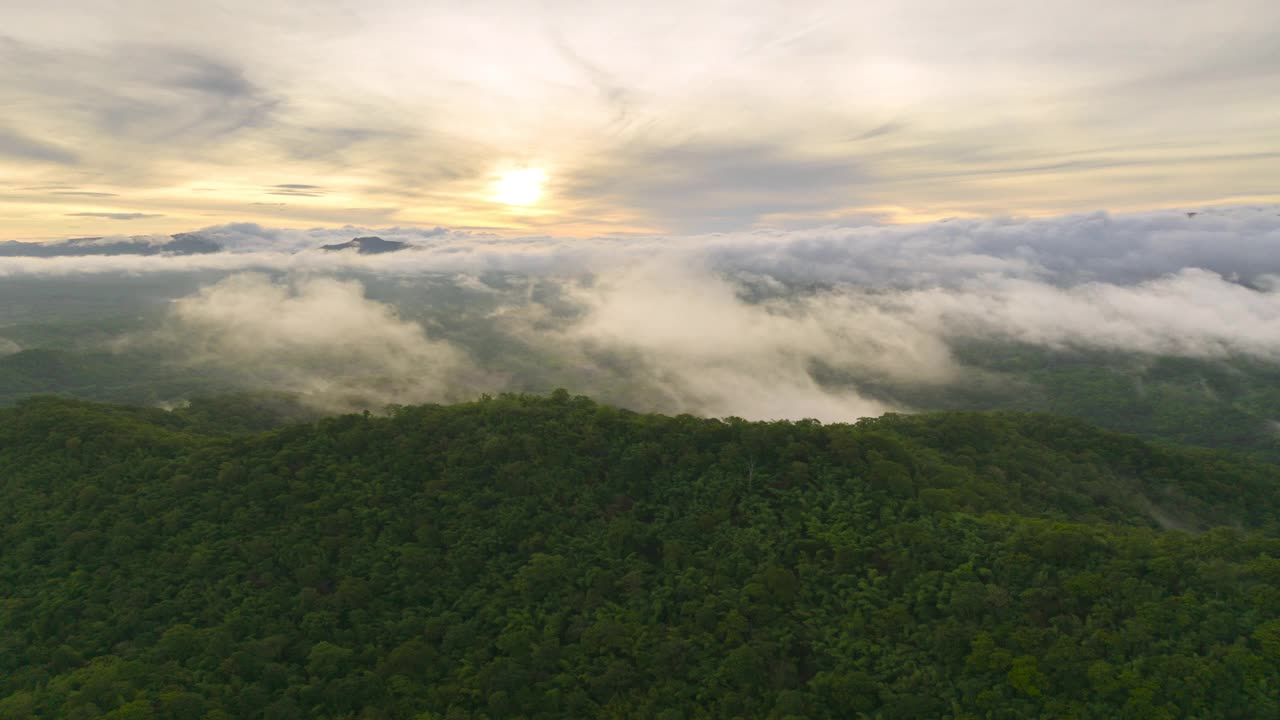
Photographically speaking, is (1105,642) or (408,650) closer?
(1105,642)

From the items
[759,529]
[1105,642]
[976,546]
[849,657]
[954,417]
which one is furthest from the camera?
[954,417]

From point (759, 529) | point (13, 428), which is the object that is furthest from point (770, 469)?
point (13, 428)

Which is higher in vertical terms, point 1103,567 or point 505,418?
point 505,418

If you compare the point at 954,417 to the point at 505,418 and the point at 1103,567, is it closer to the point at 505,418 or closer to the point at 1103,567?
the point at 1103,567

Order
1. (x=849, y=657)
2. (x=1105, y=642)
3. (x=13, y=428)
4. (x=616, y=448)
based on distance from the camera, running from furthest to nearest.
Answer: (x=13, y=428) < (x=616, y=448) < (x=849, y=657) < (x=1105, y=642)

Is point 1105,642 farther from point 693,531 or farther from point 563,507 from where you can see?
point 563,507

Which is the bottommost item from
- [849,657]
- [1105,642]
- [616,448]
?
[849,657]

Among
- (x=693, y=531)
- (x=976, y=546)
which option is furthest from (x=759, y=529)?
(x=976, y=546)
